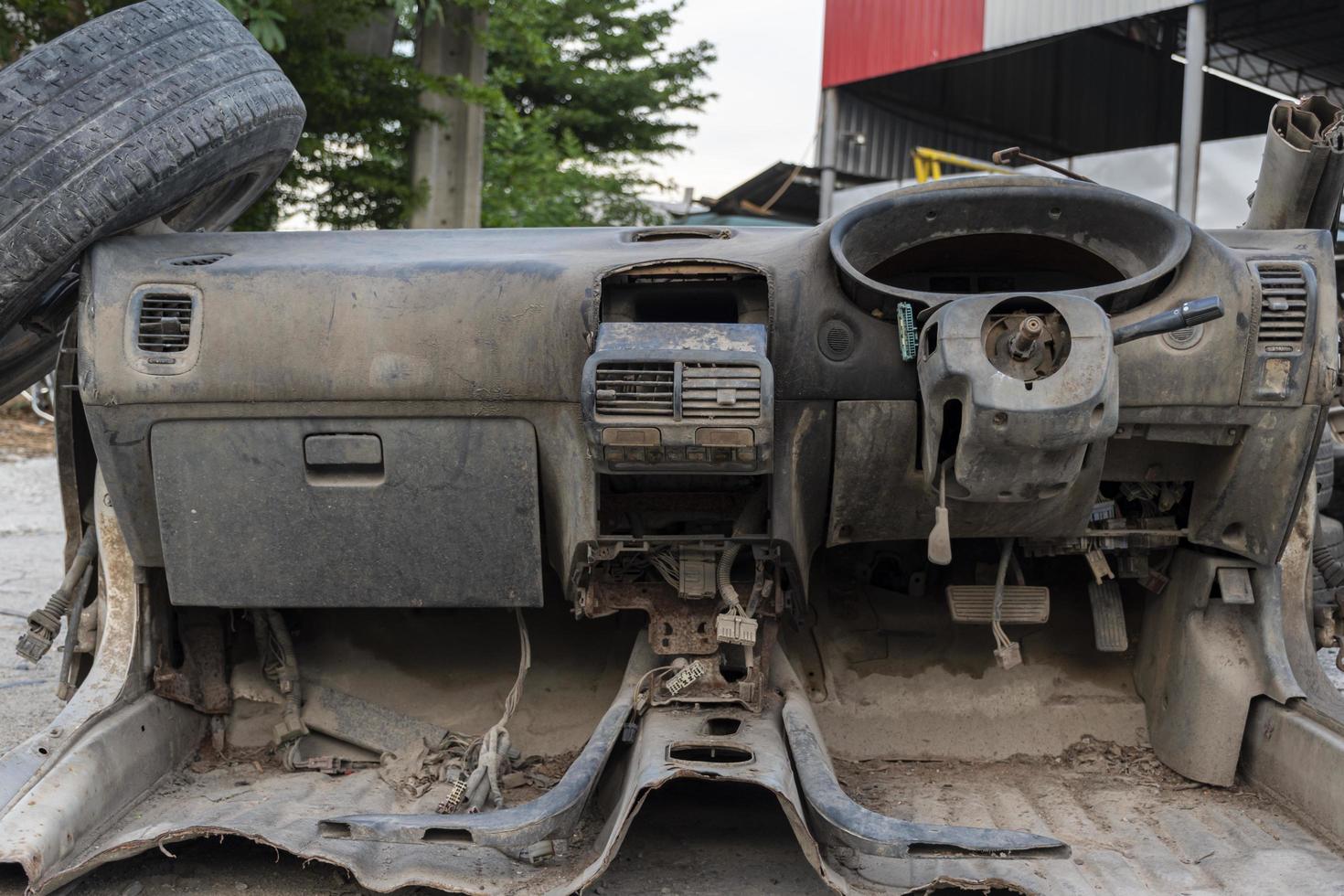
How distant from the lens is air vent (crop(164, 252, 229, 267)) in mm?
3248

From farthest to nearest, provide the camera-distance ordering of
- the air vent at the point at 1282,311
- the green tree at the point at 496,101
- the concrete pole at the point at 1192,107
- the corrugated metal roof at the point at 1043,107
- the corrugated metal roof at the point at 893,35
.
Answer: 1. the corrugated metal roof at the point at 1043,107
2. the corrugated metal roof at the point at 893,35
3. the concrete pole at the point at 1192,107
4. the green tree at the point at 496,101
5. the air vent at the point at 1282,311

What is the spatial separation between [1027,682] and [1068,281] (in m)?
1.12

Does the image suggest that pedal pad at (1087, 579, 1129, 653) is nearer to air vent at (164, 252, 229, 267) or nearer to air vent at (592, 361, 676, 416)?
air vent at (592, 361, 676, 416)

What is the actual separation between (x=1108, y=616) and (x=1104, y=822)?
607mm

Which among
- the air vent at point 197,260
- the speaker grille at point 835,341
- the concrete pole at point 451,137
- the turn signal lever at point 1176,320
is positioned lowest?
the speaker grille at point 835,341

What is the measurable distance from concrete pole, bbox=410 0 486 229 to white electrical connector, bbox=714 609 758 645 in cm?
771

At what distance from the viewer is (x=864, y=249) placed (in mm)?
3160

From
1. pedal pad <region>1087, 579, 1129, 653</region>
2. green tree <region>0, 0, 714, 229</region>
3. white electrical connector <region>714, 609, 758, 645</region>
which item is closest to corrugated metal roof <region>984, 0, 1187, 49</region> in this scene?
green tree <region>0, 0, 714, 229</region>

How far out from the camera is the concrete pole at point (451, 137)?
10.3 m

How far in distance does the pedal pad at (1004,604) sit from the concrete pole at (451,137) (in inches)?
296

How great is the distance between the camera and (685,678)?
3238mm

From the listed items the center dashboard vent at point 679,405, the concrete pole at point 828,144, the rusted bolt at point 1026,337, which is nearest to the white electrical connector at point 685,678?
the center dashboard vent at point 679,405

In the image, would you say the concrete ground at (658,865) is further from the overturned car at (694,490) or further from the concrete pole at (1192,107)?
the concrete pole at (1192,107)

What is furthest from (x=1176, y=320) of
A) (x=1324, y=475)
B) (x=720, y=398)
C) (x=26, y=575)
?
(x=26, y=575)
